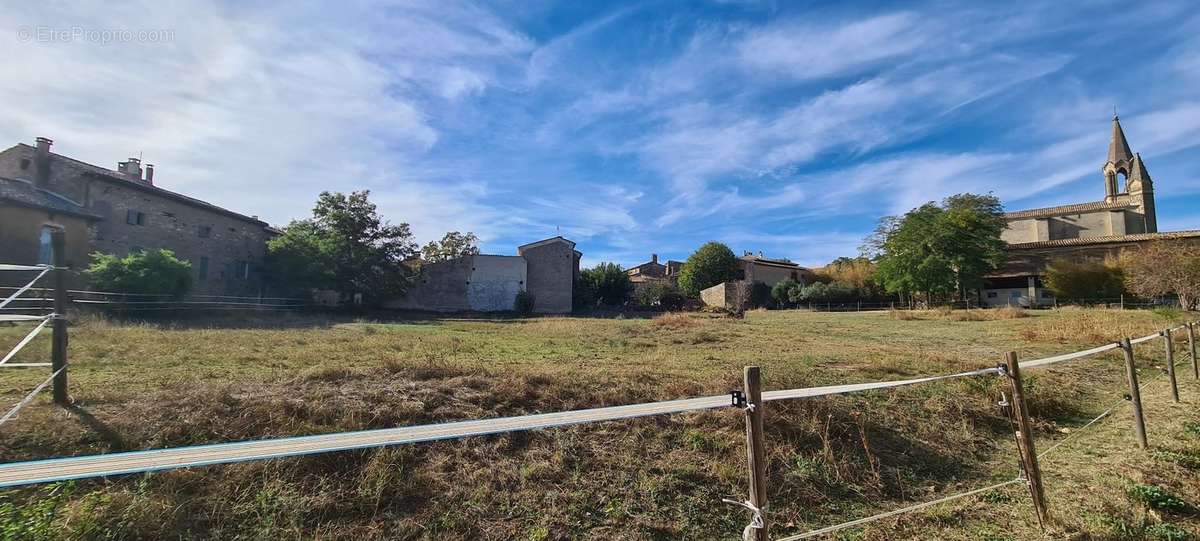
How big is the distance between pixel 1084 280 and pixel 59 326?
5262 centimetres

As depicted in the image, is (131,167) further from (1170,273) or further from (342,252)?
(1170,273)

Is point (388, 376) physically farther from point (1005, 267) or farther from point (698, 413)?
point (1005, 267)

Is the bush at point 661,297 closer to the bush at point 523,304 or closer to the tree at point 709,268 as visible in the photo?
the tree at point 709,268

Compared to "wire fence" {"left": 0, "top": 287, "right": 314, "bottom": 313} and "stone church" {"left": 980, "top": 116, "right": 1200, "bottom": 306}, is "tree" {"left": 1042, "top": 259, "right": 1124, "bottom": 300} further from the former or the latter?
"wire fence" {"left": 0, "top": 287, "right": 314, "bottom": 313}

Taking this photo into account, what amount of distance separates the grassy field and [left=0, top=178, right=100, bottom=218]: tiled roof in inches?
755

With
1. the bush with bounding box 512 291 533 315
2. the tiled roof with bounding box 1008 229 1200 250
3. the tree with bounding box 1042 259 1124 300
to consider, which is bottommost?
the bush with bounding box 512 291 533 315

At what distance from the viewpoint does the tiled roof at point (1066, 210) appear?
50.1 m

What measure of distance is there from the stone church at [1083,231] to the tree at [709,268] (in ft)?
72.7

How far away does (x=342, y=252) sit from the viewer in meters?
32.0

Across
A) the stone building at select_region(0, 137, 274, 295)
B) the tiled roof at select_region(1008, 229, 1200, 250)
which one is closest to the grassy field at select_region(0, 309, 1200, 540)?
the stone building at select_region(0, 137, 274, 295)

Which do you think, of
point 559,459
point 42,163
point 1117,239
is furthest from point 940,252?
point 42,163

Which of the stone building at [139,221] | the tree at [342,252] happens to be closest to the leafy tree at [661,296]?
the tree at [342,252]

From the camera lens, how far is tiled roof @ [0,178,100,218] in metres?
19.2

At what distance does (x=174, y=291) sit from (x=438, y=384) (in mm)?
21352
